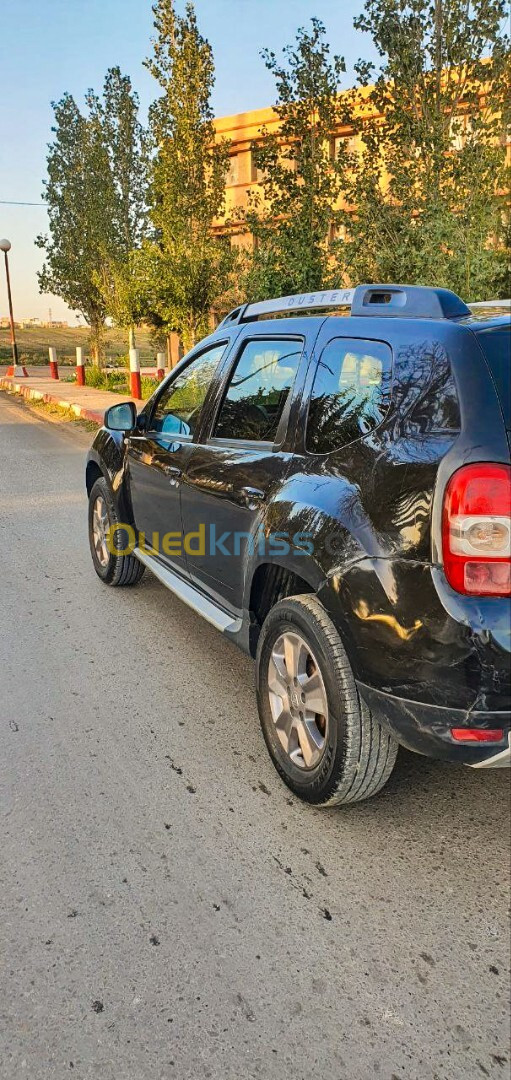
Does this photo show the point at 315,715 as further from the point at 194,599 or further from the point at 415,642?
the point at 194,599

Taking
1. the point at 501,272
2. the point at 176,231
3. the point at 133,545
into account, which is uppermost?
the point at 176,231

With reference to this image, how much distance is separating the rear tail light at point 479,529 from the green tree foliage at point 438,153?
7.19 m

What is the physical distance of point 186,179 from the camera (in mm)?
16812

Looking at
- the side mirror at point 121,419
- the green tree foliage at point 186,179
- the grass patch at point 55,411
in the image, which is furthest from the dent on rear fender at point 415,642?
the green tree foliage at point 186,179

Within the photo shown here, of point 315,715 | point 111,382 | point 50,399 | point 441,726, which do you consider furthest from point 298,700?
point 111,382

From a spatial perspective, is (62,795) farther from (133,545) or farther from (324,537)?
(133,545)

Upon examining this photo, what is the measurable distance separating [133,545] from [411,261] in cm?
632

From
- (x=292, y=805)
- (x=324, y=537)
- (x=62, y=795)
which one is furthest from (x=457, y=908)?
(x=62, y=795)

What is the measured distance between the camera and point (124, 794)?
9.75 ft

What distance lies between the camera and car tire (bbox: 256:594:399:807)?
2584 mm

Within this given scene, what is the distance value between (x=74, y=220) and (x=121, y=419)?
24361 millimetres

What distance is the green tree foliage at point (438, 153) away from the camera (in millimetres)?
8922

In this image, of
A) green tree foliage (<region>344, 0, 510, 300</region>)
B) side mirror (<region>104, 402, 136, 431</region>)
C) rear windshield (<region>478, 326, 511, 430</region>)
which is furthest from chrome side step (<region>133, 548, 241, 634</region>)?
green tree foliage (<region>344, 0, 510, 300</region>)

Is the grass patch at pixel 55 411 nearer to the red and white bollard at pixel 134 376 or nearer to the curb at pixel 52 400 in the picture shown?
the curb at pixel 52 400
